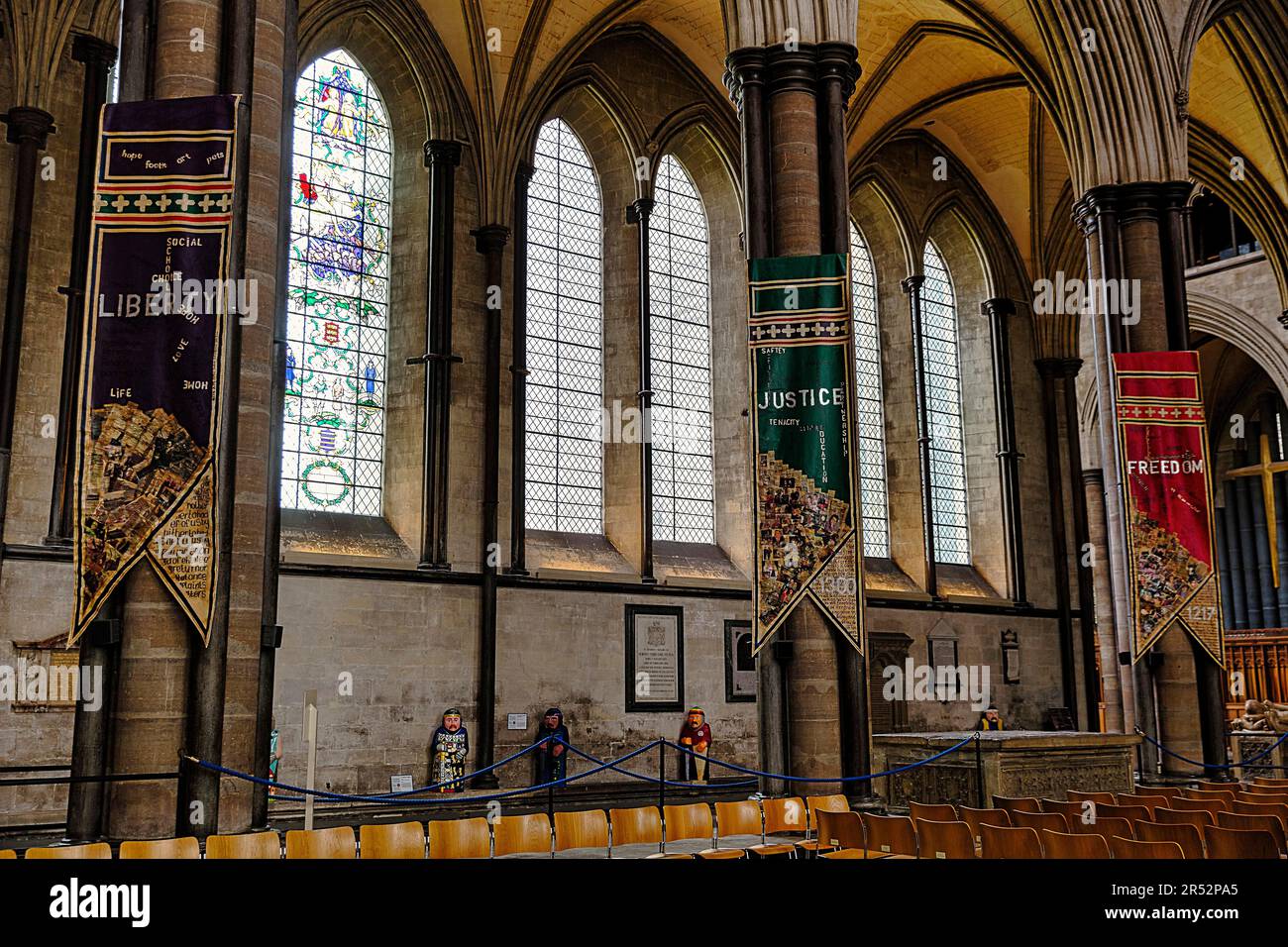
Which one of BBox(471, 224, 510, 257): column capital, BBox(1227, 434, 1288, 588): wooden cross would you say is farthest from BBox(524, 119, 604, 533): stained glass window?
BBox(1227, 434, 1288, 588): wooden cross

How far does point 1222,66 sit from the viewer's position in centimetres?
1780

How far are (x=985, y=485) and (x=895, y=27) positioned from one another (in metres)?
8.21

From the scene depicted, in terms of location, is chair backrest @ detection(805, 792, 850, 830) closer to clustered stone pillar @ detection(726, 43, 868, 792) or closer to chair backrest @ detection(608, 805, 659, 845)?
clustered stone pillar @ detection(726, 43, 868, 792)

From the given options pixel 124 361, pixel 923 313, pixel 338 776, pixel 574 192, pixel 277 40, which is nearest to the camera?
pixel 124 361

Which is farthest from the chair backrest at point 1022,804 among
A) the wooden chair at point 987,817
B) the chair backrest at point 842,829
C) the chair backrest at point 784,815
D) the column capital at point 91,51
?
the column capital at point 91,51

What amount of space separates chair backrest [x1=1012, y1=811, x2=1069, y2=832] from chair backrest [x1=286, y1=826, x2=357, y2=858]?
386 cm

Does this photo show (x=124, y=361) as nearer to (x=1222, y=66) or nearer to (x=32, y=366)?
(x=32, y=366)

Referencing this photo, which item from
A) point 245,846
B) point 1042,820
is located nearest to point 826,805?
point 1042,820

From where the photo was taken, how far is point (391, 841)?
22.1 feet

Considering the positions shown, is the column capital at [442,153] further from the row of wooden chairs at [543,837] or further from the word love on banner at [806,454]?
the row of wooden chairs at [543,837]

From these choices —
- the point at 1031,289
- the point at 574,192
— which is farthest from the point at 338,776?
the point at 1031,289

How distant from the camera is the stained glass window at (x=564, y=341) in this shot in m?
15.8

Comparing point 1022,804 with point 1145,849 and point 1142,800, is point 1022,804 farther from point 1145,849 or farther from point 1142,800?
point 1145,849

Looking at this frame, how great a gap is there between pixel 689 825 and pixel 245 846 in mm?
3151
